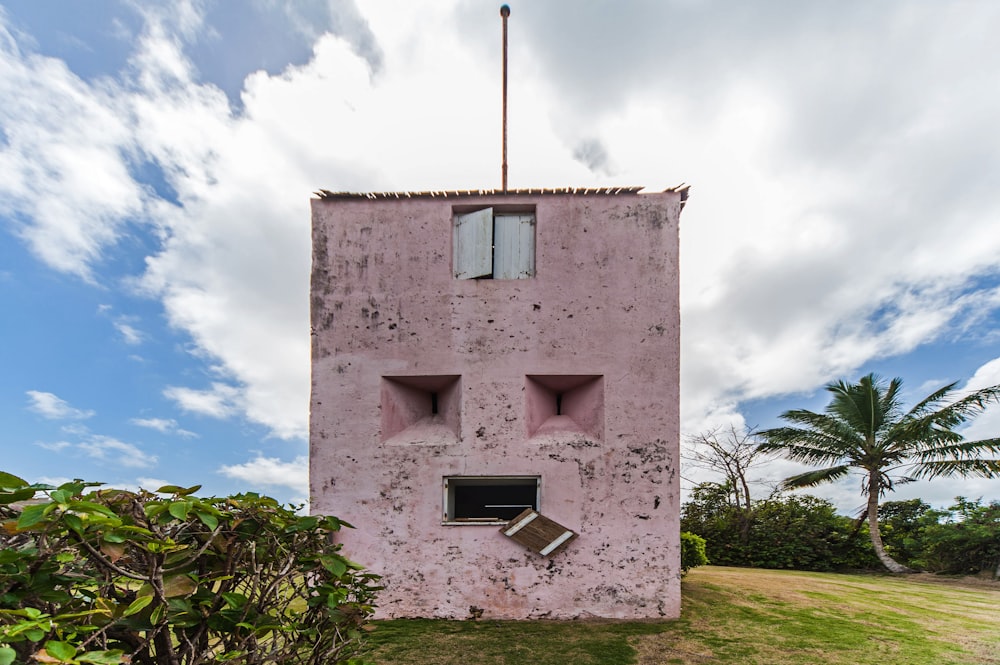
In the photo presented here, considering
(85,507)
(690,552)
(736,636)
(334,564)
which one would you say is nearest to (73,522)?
(85,507)

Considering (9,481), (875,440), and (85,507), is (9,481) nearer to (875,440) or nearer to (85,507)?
(85,507)

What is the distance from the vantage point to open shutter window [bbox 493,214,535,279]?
7.88 meters

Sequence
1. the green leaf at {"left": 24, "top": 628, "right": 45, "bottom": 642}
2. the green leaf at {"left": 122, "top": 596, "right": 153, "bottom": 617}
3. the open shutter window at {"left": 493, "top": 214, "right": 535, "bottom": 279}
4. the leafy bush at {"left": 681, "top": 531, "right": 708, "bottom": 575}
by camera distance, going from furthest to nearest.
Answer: the leafy bush at {"left": 681, "top": 531, "right": 708, "bottom": 575}
the open shutter window at {"left": 493, "top": 214, "right": 535, "bottom": 279}
the green leaf at {"left": 122, "top": 596, "right": 153, "bottom": 617}
the green leaf at {"left": 24, "top": 628, "right": 45, "bottom": 642}

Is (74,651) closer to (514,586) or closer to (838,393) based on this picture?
(514,586)

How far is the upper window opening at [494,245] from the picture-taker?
25.6ft

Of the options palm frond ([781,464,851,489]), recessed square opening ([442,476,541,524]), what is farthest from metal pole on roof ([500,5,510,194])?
palm frond ([781,464,851,489])

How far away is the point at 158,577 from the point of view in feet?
6.33

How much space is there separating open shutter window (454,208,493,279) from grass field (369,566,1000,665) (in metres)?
4.75

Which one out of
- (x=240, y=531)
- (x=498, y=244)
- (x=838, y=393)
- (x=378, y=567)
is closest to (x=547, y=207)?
(x=498, y=244)

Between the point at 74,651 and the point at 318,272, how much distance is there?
6808 mm

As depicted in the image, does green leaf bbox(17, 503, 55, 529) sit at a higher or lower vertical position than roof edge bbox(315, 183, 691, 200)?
lower

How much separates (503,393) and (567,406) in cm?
113

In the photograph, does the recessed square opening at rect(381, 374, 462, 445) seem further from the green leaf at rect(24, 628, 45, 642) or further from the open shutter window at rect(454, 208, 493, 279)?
the green leaf at rect(24, 628, 45, 642)

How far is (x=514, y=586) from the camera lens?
7.02m
